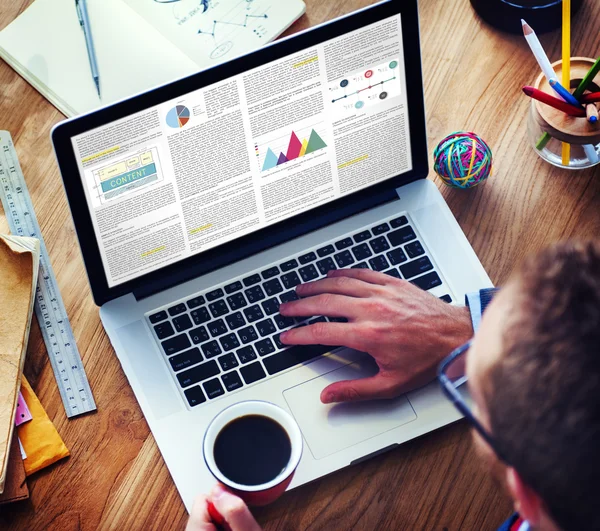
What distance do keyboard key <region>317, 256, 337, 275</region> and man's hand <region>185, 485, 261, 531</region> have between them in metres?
0.33

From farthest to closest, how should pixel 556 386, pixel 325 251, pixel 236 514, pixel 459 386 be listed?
pixel 325 251 → pixel 459 386 → pixel 236 514 → pixel 556 386

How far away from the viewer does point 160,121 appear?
89 cm

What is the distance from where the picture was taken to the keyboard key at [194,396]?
963 mm

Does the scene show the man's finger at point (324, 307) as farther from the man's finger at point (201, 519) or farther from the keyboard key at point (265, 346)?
the man's finger at point (201, 519)

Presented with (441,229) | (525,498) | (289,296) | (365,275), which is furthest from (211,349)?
(525,498)

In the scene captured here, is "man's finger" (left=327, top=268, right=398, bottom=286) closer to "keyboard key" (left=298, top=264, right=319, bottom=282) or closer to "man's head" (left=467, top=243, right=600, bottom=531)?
"keyboard key" (left=298, top=264, right=319, bottom=282)

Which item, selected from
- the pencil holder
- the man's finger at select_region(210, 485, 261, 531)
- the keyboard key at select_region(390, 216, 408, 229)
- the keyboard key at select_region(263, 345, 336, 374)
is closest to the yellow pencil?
the pencil holder

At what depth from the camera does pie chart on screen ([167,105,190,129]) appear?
888 mm

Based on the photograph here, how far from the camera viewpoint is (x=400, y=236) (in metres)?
1.05

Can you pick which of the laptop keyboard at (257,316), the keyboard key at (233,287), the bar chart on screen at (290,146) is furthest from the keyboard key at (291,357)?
the bar chart on screen at (290,146)

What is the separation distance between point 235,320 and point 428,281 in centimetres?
27

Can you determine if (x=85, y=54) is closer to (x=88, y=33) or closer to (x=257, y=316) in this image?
(x=88, y=33)

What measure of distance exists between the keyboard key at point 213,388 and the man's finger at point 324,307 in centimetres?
12

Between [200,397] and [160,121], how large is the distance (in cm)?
35
